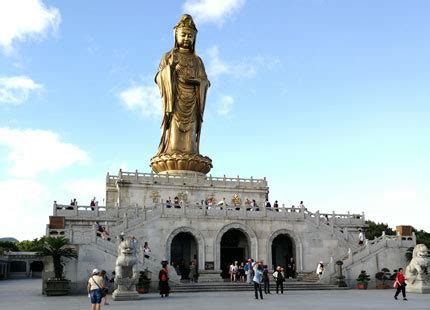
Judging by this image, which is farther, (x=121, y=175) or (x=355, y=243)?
(x=121, y=175)

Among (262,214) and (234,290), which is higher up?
(262,214)

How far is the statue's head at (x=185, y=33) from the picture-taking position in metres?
46.2

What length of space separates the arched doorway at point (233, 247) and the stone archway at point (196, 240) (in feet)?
7.29

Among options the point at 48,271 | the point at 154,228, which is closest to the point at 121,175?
the point at 154,228

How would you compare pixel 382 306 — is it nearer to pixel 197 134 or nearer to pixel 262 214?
pixel 262 214

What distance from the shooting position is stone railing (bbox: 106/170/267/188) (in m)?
39.0

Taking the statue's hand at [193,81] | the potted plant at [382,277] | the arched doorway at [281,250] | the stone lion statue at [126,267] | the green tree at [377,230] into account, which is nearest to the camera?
the stone lion statue at [126,267]

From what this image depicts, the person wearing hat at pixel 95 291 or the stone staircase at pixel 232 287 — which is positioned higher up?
the person wearing hat at pixel 95 291

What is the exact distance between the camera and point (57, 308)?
16125 mm

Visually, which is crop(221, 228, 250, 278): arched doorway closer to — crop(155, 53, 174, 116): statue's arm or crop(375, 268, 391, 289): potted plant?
crop(375, 268, 391, 289): potted plant

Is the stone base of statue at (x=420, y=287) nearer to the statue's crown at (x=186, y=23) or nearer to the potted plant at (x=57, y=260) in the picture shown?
the potted plant at (x=57, y=260)

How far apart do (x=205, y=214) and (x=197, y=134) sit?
52.3 feet

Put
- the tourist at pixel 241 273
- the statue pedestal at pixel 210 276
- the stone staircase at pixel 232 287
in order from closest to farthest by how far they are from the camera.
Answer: the stone staircase at pixel 232 287 < the statue pedestal at pixel 210 276 < the tourist at pixel 241 273

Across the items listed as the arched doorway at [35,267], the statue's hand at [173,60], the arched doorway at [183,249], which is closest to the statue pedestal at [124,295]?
the arched doorway at [183,249]
